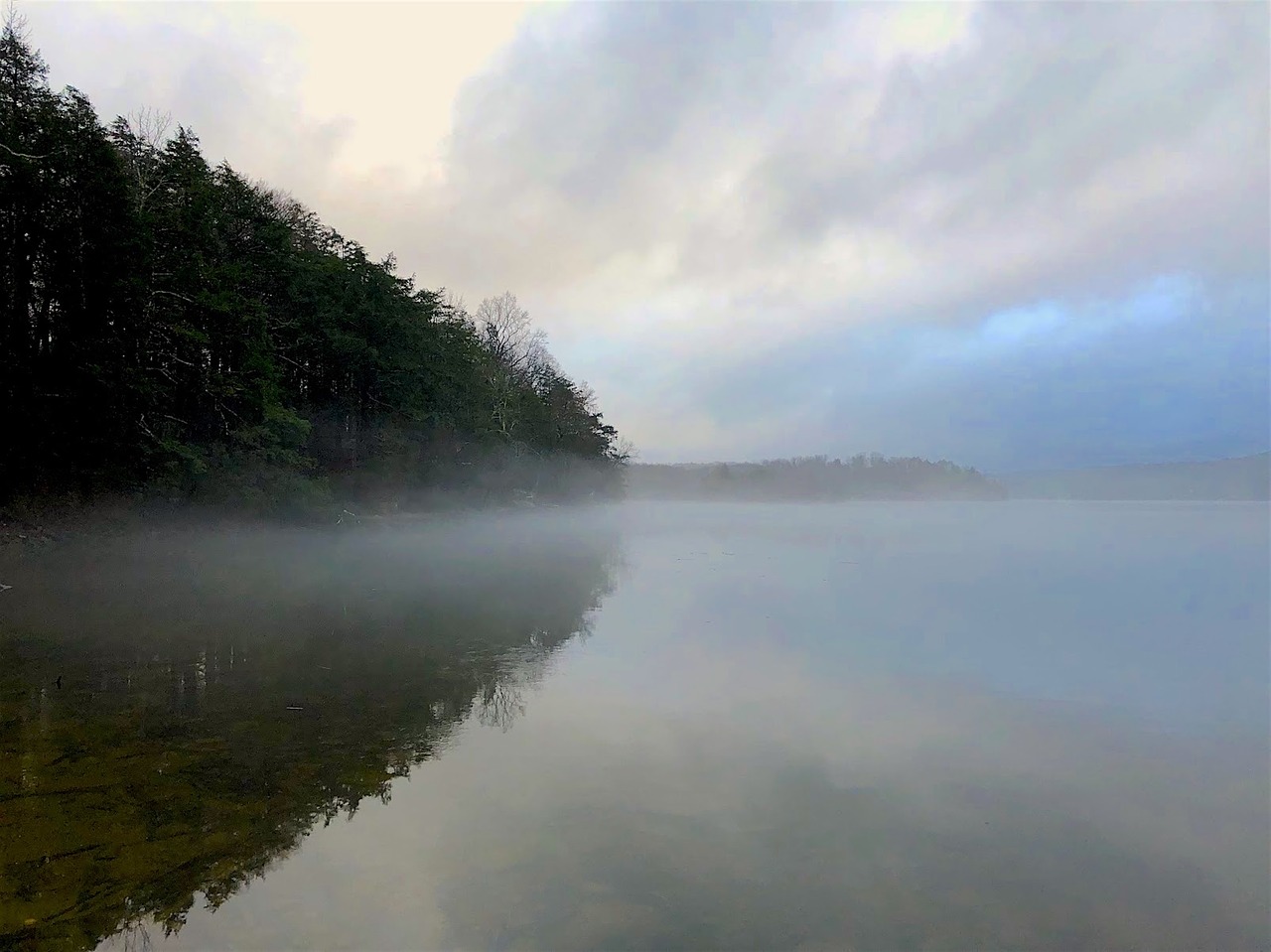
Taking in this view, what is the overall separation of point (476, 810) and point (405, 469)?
3146cm

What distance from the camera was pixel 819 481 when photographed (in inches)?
5177

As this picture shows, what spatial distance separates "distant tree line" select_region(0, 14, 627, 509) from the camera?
16.7 m

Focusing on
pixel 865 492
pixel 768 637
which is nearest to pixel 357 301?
pixel 768 637

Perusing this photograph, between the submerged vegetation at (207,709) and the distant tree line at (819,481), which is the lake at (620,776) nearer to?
the submerged vegetation at (207,709)

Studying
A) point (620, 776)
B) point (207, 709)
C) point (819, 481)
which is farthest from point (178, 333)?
point (819, 481)

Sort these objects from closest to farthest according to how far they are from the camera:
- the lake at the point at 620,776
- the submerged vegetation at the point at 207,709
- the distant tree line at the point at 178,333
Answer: the lake at the point at 620,776, the submerged vegetation at the point at 207,709, the distant tree line at the point at 178,333

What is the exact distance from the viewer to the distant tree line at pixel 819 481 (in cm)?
12694

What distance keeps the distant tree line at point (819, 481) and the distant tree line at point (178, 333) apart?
95988mm

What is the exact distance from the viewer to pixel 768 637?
10516mm

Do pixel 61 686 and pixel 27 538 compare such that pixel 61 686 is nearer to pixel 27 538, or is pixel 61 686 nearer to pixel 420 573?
pixel 420 573

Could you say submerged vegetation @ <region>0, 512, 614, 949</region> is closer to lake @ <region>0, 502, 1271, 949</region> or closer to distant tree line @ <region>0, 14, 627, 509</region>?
lake @ <region>0, 502, 1271, 949</region>

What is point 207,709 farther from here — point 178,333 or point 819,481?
point 819,481

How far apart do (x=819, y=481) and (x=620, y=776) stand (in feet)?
428

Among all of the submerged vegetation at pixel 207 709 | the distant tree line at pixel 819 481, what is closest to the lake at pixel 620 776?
the submerged vegetation at pixel 207 709
